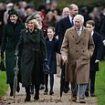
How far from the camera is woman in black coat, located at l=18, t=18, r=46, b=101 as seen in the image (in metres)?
19.6

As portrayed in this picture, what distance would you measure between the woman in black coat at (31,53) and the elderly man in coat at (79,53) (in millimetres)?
576

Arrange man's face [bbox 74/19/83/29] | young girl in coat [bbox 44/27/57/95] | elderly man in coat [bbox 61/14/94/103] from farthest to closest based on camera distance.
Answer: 1. young girl in coat [bbox 44/27/57/95]
2. elderly man in coat [bbox 61/14/94/103]
3. man's face [bbox 74/19/83/29]

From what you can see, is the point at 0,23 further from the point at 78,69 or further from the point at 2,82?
the point at 78,69

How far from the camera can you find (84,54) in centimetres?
1947

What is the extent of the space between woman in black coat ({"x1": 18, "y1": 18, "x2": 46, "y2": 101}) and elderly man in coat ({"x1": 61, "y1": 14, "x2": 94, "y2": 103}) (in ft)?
1.89

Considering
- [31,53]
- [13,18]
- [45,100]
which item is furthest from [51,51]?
[31,53]

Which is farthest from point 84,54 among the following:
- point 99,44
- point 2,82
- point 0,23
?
point 0,23

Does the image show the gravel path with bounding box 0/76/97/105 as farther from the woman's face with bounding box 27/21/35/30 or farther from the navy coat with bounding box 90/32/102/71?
the woman's face with bounding box 27/21/35/30

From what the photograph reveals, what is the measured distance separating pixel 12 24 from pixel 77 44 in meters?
2.27

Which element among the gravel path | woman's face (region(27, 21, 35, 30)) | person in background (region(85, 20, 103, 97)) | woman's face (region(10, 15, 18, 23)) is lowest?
the gravel path

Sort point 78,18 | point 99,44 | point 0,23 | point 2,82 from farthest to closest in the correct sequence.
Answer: point 0,23 < point 2,82 < point 99,44 < point 78,18

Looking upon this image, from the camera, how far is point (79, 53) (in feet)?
63.9

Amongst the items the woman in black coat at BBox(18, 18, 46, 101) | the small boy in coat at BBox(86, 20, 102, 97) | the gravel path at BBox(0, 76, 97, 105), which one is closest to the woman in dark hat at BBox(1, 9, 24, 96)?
the gravel path at BBox(0, 76, 97, 105)

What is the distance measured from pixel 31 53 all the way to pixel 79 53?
1.11 meters
